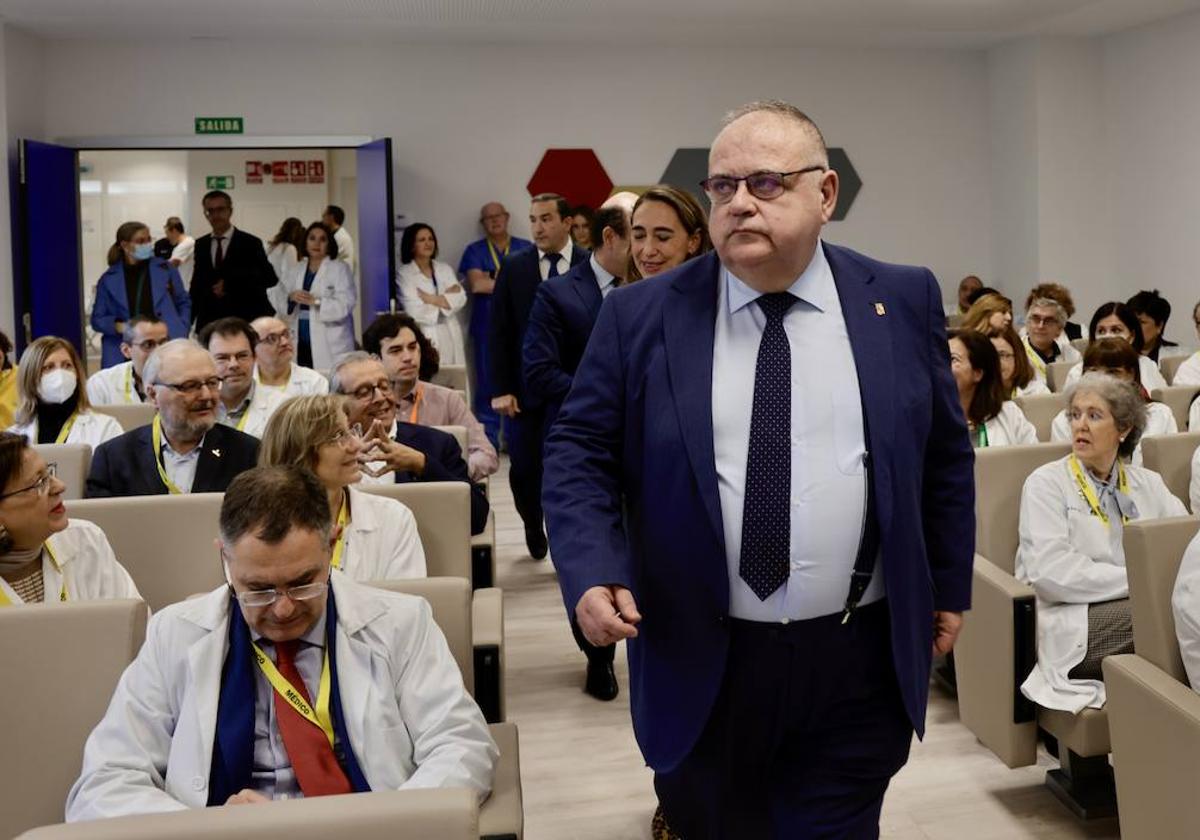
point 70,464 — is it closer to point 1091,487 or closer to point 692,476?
point 692,476

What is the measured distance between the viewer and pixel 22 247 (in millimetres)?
9086

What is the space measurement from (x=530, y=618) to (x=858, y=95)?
7.23 m

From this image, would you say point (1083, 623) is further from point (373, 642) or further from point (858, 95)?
point (858, 95)

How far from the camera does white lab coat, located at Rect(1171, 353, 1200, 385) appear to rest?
606 centimetres

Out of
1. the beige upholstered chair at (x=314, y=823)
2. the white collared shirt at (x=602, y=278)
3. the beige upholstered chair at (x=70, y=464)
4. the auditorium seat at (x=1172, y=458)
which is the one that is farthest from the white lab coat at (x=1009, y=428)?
the beige upholstered chair at (x=314, y=823)

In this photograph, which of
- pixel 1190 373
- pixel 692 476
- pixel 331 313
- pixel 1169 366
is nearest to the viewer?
pixel 692 476

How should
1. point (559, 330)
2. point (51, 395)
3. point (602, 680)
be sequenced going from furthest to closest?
point (51, 395) → point (559, 330) → point (602, 680)

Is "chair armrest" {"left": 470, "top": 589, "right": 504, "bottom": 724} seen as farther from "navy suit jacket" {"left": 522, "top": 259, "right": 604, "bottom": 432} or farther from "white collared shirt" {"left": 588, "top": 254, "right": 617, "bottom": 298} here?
"white collared shirt" {"left": 588, "top": 254, "right": 617, "bottom": 298}

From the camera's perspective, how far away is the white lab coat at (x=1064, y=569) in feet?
10.3

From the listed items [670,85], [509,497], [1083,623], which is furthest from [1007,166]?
[1083,623]

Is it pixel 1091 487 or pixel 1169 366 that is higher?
pixel 1169 366

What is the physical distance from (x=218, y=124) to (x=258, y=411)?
5680 mm

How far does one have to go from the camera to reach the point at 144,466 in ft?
12.2

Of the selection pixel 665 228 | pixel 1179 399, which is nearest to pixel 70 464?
pixel 665 228
